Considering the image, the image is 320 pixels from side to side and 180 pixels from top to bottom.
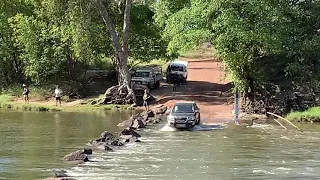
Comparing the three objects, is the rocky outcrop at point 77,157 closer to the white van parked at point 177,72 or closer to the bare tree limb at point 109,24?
the bare tree limb at point 109,24

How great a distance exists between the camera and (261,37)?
37.6m

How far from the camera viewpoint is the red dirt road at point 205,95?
41344mm

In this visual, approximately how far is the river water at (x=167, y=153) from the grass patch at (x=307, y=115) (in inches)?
74.8

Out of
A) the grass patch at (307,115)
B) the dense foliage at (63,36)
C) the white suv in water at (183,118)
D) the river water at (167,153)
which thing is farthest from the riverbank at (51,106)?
the grass patch at (307,115)

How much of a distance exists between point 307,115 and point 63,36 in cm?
2279

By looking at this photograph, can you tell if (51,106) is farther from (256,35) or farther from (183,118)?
(256,35)

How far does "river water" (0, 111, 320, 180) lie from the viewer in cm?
2050

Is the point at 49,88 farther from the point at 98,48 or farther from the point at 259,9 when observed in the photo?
the point at 259,9

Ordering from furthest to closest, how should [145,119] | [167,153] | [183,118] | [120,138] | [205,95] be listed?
1. [205,95]
2. [145,119]
3. [183,118]
4. [120,138]
5. [167,153]

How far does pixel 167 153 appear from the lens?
25.0 metres

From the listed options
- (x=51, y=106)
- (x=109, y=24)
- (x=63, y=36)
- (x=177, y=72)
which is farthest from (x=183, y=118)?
(x=177, y=72)

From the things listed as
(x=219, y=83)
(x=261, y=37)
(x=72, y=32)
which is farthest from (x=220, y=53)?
(x=219, y=83)

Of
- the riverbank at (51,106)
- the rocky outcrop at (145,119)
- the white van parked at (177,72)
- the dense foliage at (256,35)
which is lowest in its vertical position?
the rocky outcrop at (145,119)

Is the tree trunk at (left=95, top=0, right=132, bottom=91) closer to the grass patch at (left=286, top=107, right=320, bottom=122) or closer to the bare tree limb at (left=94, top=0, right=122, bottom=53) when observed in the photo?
the bare tree limb at (left=94, top=0, right=122, bottom=53)
